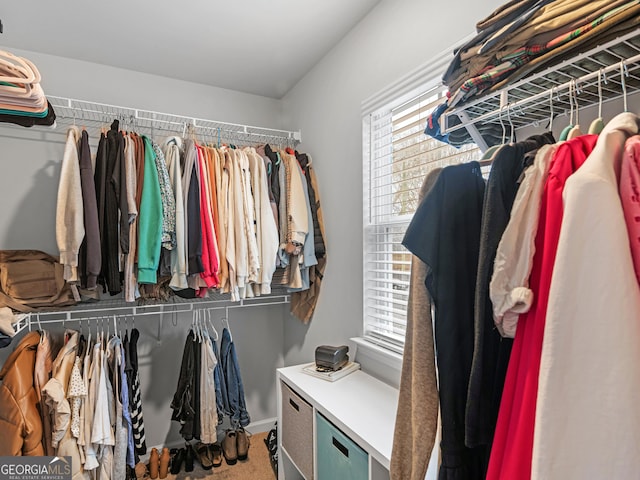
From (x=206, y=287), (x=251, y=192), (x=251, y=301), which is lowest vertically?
(x=251, y=301)

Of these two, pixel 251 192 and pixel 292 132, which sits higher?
pixel 292 132

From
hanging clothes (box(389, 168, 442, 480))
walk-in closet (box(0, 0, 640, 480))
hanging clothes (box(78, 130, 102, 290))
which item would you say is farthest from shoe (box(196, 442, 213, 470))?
hanging clothes (box(389, 168, 442, 480))

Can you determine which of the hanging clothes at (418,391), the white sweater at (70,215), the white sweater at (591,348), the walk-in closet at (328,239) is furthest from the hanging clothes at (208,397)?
the white sweater at (591,348)

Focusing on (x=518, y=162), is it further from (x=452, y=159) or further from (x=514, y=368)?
(x=452, y=159)

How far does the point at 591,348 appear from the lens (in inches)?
21.8

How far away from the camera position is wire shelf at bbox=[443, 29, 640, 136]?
0.74 meters

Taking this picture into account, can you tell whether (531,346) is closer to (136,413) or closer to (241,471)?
(136,413)

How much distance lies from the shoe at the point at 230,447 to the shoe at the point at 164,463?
0.35 m

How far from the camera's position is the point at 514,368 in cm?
67

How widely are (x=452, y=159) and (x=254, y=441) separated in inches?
94.0

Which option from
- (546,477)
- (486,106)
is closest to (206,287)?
(486,106)

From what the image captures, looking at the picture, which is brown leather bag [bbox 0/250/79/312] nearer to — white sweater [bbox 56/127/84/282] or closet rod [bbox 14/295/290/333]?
closet rod [bbox 14/295/290/333]

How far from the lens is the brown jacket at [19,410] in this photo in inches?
69.1

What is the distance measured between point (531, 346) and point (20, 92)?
5.40ft
